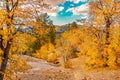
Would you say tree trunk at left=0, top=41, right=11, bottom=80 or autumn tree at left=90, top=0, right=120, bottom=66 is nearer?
tree trunk at left=0, top=41, right=11, bottom=80

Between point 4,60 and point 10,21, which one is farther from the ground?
point 10,21

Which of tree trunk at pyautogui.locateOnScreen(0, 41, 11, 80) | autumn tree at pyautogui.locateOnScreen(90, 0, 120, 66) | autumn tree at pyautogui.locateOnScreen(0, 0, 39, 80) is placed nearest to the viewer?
autumn tree at pyautogui.locateOnScreen(0, 0, 39, 80)

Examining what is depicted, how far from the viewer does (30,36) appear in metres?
15.3

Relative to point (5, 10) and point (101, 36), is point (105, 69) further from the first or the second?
point (5, 10)

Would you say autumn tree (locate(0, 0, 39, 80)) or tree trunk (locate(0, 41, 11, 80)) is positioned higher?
autumn tree (locate(0, 0, 39, 80))

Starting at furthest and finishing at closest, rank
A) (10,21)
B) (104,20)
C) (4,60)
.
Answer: (104,20) < (4,60) < (10,21)

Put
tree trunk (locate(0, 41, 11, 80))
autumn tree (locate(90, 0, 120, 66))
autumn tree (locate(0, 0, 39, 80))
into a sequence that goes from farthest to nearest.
Result: 1. autumn tree (locate(90, 0, 120, 66))
2. tree trunk (locate(0, 41, 11, 80))
3. autumn tree (locate(0, 0, 39, 80))

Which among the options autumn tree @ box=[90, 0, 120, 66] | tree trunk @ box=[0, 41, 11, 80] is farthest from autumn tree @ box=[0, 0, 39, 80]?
autumn tree @ box=[90, 0, 120, 66]

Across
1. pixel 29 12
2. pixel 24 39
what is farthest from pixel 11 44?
pixel 29 12

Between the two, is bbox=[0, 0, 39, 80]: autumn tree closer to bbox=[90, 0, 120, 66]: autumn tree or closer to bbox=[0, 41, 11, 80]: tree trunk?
bbox=[0, 41, 11, 80]: tree trunk

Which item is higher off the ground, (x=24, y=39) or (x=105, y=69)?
(x=24, y=39)

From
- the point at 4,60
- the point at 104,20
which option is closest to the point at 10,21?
the point at 4,60

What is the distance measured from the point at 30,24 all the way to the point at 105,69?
70.8ft

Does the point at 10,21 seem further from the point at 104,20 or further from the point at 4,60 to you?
the point at 104,20
